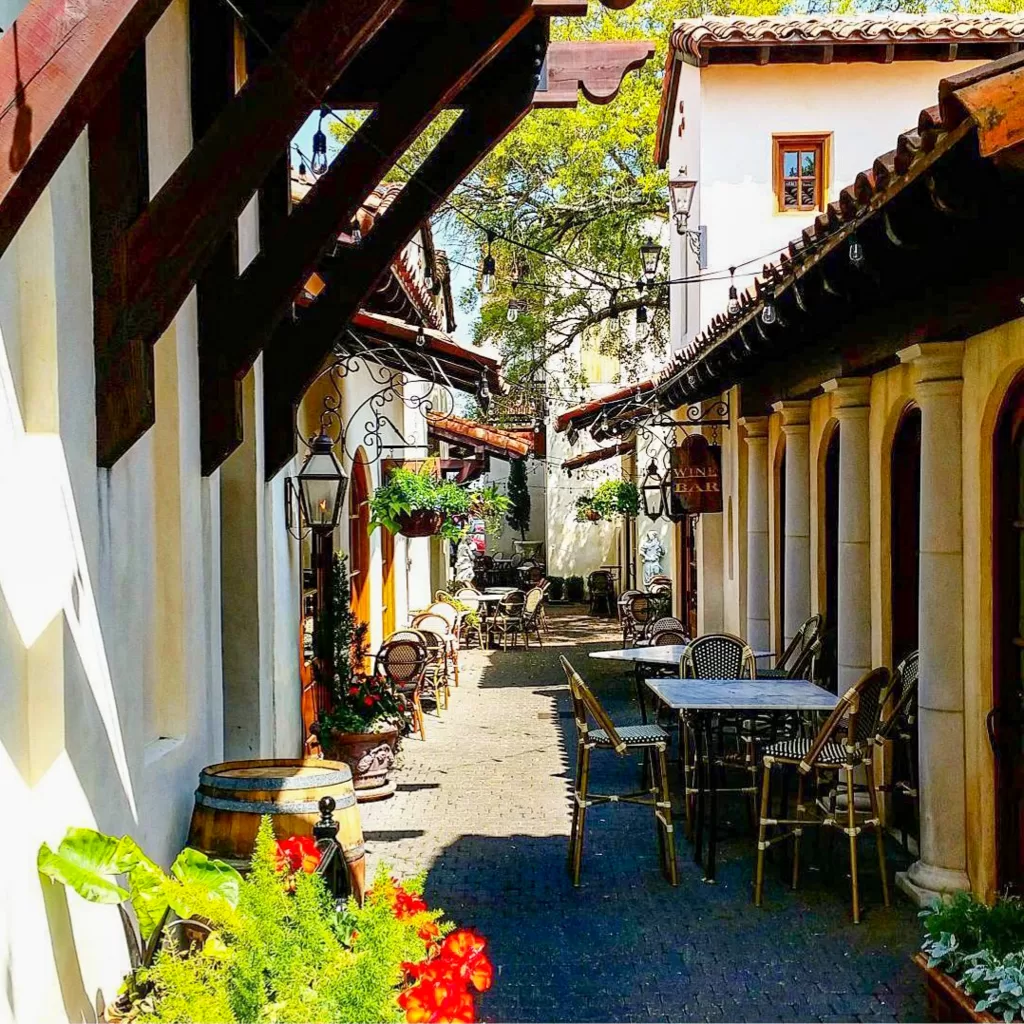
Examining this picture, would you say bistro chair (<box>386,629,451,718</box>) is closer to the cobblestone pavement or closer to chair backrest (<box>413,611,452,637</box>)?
chair backrest (<box>413,611,452,637</box>)

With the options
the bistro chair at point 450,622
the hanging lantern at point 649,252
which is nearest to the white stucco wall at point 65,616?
the hanging lantern at point 649,252

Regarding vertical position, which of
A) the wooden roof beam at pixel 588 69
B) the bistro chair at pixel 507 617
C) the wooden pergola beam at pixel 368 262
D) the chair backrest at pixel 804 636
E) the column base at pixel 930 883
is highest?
the wooden roof beam at pixel 588 69

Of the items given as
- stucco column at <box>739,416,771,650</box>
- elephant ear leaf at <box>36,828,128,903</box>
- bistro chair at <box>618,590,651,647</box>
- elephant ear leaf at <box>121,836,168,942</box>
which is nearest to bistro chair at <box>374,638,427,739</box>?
stucco column at <box>739,416,771,650</box>

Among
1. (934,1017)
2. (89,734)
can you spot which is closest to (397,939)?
(89,734)

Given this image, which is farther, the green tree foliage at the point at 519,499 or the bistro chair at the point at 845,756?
the green tree foliage at the point at 519,499

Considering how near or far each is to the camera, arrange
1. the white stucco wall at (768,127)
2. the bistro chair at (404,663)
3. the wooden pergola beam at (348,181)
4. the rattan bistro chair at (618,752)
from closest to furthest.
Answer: the wooden pergola beam at (348,181) → the rattan bistro chair at (618,752) → the bistro chair at (404,663) → the white stucco wall at (768,127)

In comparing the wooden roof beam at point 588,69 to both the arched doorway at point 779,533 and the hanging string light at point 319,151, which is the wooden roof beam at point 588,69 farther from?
the arched doorway at point 779,533

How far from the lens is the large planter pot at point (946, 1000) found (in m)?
4.43

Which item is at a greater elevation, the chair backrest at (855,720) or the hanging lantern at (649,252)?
the hanging lantern at (649,252)

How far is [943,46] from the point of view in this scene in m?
14.4

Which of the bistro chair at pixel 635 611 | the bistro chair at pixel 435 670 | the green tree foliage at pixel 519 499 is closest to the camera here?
the bistro chair at pixel 435 670

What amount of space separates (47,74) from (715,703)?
227 inches

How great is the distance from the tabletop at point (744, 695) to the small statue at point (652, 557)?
50.7 ft

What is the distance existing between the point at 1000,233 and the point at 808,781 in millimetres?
4541
